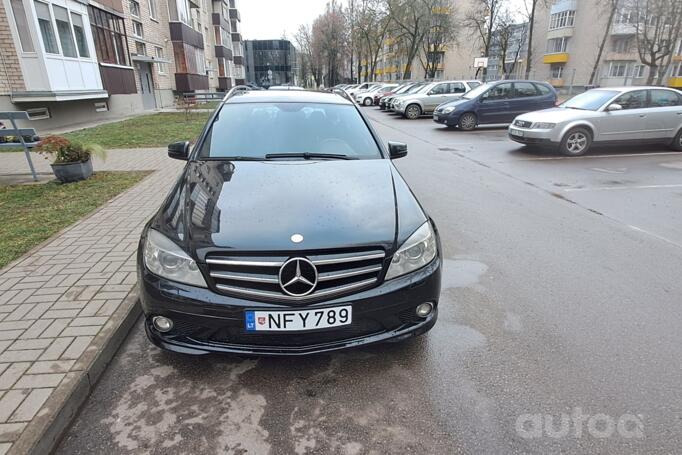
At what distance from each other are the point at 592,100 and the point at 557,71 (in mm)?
49111

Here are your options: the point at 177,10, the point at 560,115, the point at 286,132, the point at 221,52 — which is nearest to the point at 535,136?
the point at 560,115

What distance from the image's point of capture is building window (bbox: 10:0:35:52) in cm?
1321

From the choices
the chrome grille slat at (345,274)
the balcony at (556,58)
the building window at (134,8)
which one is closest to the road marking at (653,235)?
the chrome grille slat at (345,274)

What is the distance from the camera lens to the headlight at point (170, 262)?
7.53 ft

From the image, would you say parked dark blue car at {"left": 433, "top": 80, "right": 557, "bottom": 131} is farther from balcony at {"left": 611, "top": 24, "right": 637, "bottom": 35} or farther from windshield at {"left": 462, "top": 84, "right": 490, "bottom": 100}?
balcony at {"left": 611, "top": 24, "right": 637, "bottom": 35}

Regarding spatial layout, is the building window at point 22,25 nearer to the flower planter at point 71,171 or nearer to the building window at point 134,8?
the flower planter at point 71,171

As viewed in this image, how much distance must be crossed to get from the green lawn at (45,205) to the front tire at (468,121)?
11.8 m

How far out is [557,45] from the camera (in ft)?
167

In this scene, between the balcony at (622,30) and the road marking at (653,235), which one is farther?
the balcony at (622,30)

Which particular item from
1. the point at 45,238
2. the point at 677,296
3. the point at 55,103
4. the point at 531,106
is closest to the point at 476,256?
the point at 677,296

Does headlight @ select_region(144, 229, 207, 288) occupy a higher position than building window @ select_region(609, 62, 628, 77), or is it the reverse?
building window @ select_region(609, 62, 628, 77)

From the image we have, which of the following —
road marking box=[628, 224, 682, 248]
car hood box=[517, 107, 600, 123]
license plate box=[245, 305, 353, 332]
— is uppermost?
car hood box=[517, 107, 600, 123]

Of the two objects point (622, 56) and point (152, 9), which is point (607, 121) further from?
point (622, 56)

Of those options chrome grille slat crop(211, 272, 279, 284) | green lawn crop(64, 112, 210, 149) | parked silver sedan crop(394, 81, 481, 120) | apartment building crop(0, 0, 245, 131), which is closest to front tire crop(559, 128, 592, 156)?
chrome grille slat crop(211, 272, 279, 284)
